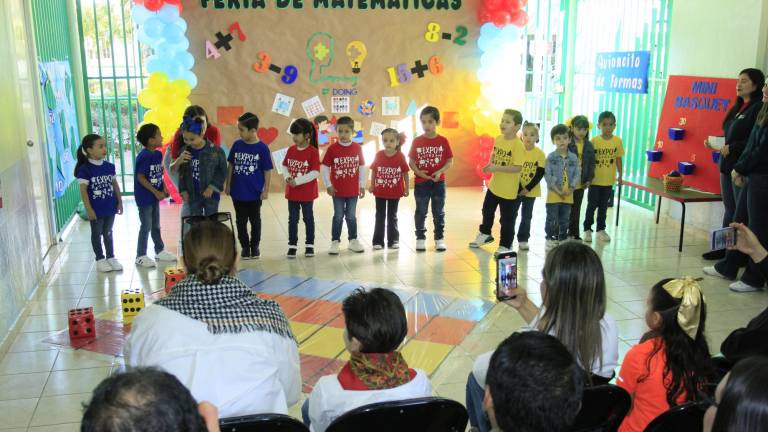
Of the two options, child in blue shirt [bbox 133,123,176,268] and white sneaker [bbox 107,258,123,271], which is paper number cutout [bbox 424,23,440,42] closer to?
child in blue shirt [bbox 133,123,176,268]

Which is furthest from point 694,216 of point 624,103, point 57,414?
point 57,414

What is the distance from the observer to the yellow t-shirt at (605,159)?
6.78m

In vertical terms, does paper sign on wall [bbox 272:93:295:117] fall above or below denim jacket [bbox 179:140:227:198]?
above

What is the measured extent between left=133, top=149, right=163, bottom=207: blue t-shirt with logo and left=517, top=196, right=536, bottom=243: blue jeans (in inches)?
130

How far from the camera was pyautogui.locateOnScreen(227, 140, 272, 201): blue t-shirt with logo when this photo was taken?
237 inches

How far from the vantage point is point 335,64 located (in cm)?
926

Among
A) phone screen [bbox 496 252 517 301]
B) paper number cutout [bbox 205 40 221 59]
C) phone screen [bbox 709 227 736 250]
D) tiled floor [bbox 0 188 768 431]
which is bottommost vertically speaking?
tiled floor [bbox 0 188 768 431]

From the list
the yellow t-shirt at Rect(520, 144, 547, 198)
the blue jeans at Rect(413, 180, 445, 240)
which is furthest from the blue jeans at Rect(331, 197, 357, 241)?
the yellow t-shirt at Rect(520, 144, 547, 198)

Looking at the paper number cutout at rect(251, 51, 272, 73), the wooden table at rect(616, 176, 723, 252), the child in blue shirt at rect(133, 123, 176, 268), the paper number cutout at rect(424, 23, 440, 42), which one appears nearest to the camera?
the child in blue shirt at rect(133, 123, 176, 268)

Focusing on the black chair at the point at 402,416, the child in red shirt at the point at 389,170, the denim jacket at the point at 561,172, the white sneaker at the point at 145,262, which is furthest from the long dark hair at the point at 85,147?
the black chair at the point at 402,416

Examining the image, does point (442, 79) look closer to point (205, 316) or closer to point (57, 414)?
point (57, 414)

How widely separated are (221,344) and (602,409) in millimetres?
1233

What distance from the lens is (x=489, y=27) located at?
9.34 m

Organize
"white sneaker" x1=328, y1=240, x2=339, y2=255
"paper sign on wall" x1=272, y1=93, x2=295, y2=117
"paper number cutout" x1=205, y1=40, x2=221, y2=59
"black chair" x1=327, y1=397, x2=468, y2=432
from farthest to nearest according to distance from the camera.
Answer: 1. "paper sign on wall" x1=272, y1=93, x2=295, y2=117
2. "paper number cutout" x1=205, y1=40, x2=221, y2=59
3. "white sneaker" x1=328, y1=240, x2=339, y2=255
4. "black chair" x1=327, y1=397, x2=468, y2=432
